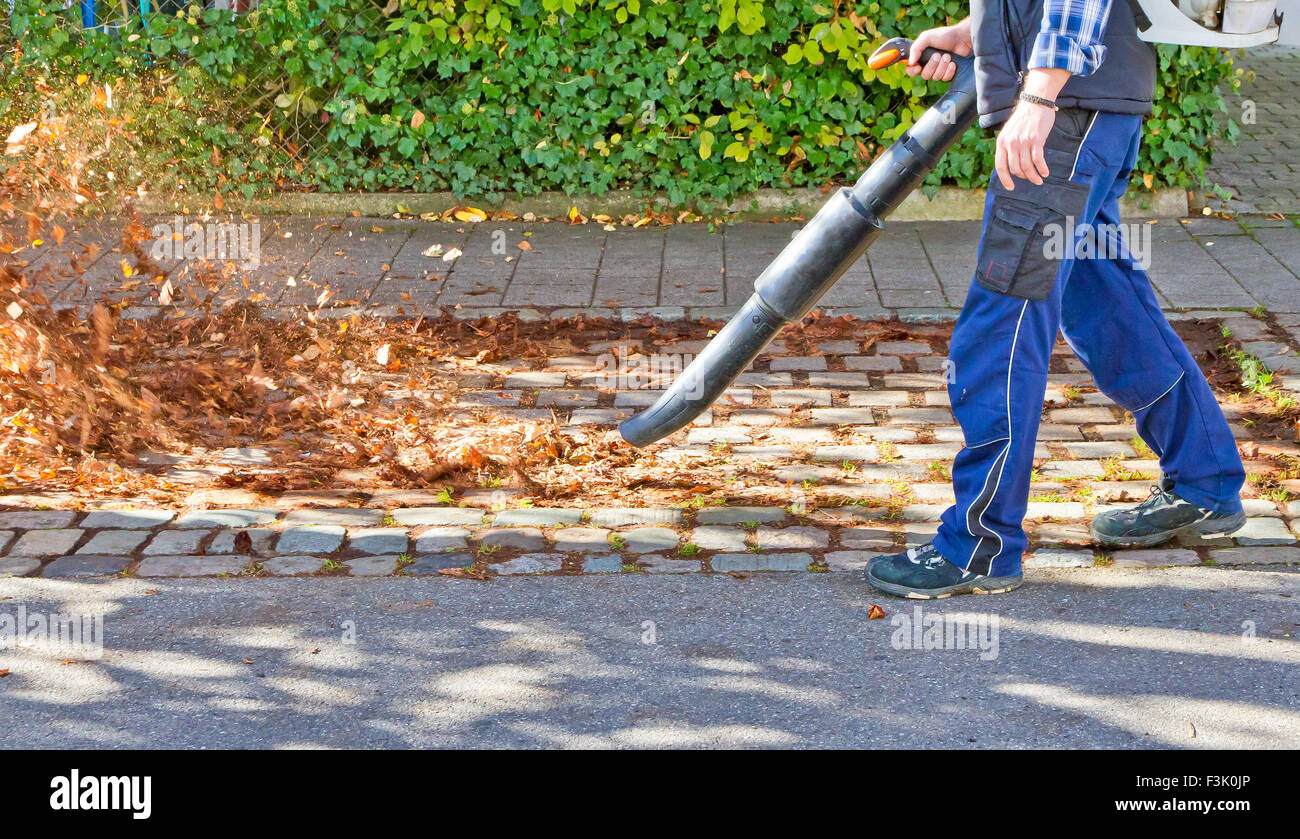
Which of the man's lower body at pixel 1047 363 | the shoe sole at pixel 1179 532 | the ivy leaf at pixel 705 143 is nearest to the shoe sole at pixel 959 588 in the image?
the man's lower body at pixel 1047 363

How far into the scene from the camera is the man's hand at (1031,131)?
10.8ft

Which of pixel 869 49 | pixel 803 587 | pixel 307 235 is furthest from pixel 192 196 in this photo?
pixel 803 587

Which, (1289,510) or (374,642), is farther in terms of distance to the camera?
(1289,510)

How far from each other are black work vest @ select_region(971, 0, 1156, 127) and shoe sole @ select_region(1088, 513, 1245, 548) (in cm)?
132

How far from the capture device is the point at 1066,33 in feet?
10.7

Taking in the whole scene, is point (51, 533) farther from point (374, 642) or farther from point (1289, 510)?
point (1289, 510)

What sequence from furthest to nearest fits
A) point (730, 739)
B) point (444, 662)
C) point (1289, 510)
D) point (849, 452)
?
point (849, 452), point (1289, 510), point (444, 662), point (730, 739)

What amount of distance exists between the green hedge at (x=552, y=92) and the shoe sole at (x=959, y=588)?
440cm

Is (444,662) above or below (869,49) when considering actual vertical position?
below

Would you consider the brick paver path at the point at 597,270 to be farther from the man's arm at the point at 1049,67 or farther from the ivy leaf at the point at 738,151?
the man's arm at the point at 1049,67

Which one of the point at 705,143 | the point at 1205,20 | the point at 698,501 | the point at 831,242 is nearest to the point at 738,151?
the point at 705,143

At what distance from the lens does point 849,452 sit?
192 inches

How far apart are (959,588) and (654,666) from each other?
0.94 meters

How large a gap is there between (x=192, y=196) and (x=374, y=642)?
5.28 meters
